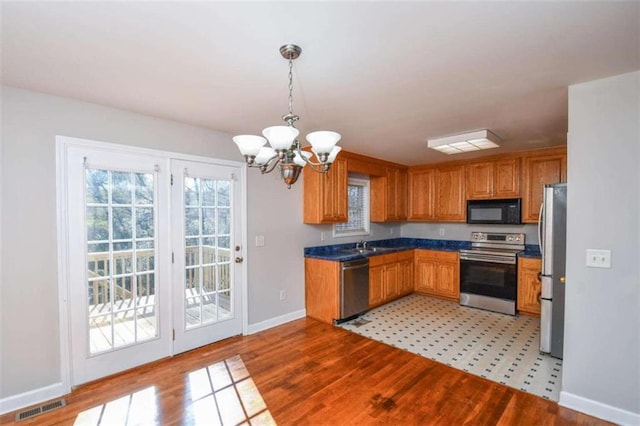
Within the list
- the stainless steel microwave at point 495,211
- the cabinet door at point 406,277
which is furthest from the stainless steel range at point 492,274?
the cabinet door at point 406,277

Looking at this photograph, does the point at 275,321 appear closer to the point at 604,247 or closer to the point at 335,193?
the point at 335,193

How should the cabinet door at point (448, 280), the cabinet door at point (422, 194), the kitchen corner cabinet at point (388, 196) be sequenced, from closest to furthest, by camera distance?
the cabinet door at point (448, 280) < the kitchen corner cabinet at point (388, 196) < the cabinet door at point (422, 194)

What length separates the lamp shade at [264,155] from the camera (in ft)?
6.20

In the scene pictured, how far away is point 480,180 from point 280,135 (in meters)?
4.34

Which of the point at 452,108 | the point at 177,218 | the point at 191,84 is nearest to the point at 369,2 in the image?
the point at 191,84

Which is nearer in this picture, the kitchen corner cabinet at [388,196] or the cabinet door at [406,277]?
the cabinet door at [406,277]

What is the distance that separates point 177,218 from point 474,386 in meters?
3.16

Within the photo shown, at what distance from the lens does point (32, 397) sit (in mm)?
2314

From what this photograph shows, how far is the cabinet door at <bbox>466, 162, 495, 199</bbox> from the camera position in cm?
478

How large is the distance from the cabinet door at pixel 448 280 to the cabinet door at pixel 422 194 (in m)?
0.95

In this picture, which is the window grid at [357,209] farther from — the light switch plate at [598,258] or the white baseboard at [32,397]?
the white baseboard at [32,397]

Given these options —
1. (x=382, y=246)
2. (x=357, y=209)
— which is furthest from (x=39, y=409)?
(x=382, y=246)

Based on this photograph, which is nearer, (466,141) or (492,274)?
(466,141)

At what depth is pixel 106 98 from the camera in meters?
2.48
